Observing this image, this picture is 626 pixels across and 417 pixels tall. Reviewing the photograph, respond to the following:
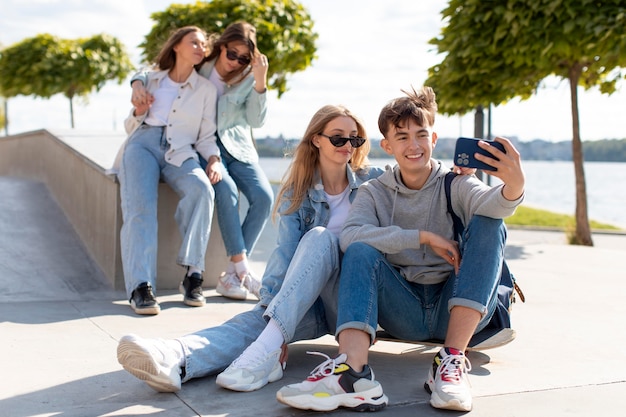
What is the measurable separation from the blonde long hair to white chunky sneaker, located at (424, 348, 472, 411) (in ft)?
3.50

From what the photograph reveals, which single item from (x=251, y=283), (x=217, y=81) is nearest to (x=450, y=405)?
(x=251, y=283)

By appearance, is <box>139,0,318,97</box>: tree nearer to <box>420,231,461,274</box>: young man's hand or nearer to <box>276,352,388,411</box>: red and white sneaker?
<box>420,231,461,274</box>: young man's hand

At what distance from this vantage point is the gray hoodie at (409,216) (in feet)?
9.84

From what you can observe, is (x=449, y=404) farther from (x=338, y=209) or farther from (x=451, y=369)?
(x=338, y=209)

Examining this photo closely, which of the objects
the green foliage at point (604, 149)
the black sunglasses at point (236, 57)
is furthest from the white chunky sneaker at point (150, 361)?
the green foliage at point (604, 149)

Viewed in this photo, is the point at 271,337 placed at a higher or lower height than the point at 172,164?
lower

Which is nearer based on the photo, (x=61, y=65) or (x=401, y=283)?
(x=401, y=283)

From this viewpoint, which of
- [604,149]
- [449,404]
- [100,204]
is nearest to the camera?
[449,404]

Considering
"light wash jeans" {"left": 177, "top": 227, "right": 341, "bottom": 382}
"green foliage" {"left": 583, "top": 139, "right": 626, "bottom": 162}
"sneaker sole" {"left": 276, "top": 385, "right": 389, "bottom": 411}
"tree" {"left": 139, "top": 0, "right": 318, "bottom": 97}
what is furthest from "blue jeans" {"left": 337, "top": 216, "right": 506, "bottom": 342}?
"green foliage" {"left": 583, "top": 139, "right": 626, "bottom": 162}

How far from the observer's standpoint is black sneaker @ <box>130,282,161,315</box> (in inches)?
175

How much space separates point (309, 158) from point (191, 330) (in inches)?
47.0

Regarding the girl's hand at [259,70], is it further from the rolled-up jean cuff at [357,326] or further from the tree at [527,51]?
the tree at [527,51]

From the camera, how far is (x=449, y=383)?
9.05 feet

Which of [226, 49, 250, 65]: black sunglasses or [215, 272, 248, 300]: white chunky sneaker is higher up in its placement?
[226, 49, 250, 65]: black sunglasses
